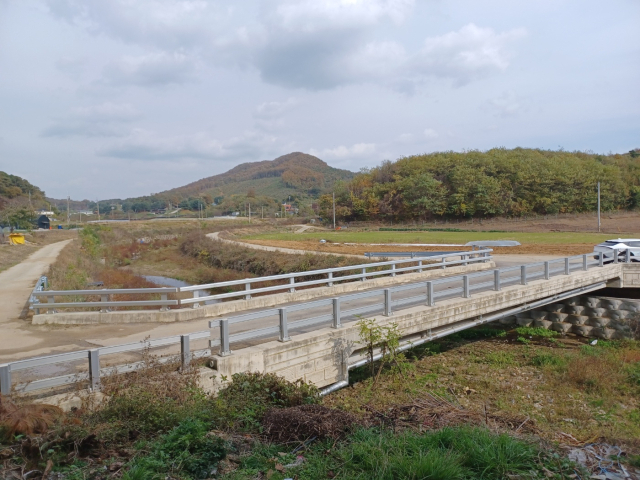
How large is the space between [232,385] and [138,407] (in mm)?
1774

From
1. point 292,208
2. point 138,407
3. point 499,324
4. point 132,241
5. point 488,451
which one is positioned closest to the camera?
point 488,451

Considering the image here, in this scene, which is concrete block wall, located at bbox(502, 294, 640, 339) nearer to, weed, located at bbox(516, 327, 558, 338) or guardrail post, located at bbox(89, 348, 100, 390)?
weed, located at bbox(516, 327, 558, 338)

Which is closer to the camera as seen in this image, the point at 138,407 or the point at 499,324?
the point at 138,407

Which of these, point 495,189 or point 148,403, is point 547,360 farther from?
point 495,189

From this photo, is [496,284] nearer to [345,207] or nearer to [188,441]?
[188,441]

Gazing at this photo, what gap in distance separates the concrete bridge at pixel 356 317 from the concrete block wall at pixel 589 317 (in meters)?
0.04

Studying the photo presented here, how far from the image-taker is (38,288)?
15.2 m

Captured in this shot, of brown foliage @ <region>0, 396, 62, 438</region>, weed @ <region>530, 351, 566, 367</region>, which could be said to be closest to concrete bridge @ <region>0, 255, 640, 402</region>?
brown foliage @ <region>0, 396, 62, 438</region>

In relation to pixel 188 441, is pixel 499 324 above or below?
below

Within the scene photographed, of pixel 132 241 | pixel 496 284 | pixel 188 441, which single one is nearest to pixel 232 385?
pixel 188 441

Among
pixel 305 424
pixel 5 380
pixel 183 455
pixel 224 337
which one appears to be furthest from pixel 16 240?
pixel 183 455

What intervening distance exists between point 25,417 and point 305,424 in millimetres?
3258

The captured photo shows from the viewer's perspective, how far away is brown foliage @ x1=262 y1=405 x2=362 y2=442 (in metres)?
6.27

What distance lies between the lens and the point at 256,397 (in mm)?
7664
